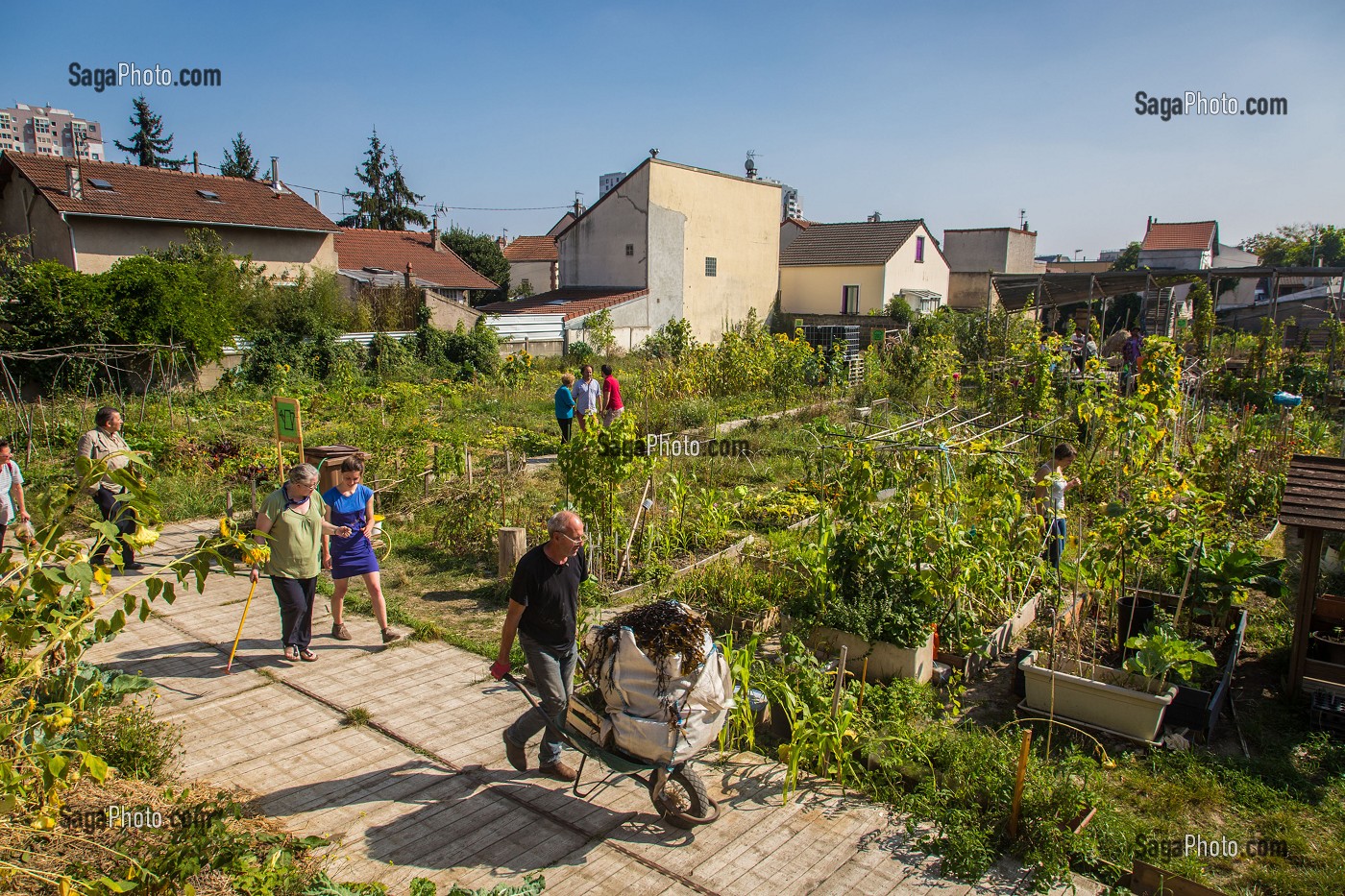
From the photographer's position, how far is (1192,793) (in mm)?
4605

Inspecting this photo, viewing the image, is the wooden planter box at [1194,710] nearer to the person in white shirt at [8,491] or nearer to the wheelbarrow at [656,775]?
the wheelbarrow at [656,775]

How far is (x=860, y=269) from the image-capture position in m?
34.9

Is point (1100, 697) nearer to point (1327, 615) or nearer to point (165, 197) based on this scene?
point (1327, 615)

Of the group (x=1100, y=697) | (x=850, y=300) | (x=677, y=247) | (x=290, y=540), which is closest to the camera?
(x=1100, y=697)

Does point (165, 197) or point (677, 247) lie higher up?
point (165, 197)

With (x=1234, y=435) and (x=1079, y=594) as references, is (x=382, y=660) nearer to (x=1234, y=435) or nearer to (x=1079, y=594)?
(x=1079, y=594)

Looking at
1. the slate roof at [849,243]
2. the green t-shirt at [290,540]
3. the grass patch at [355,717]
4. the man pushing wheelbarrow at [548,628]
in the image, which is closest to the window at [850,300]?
the slate roof at [849,243]

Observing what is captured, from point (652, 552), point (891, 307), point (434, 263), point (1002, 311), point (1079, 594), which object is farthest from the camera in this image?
point (434, 263)

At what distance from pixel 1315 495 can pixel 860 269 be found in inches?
1201

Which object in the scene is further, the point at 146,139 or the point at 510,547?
the point at 146,139

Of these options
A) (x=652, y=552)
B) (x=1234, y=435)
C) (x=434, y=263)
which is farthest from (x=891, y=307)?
(x=652, y=552)

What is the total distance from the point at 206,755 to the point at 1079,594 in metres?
6.38

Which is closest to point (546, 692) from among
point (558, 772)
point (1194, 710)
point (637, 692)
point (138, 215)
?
point (558, 772)

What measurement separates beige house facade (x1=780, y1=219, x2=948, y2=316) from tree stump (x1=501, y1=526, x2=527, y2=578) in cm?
2860
